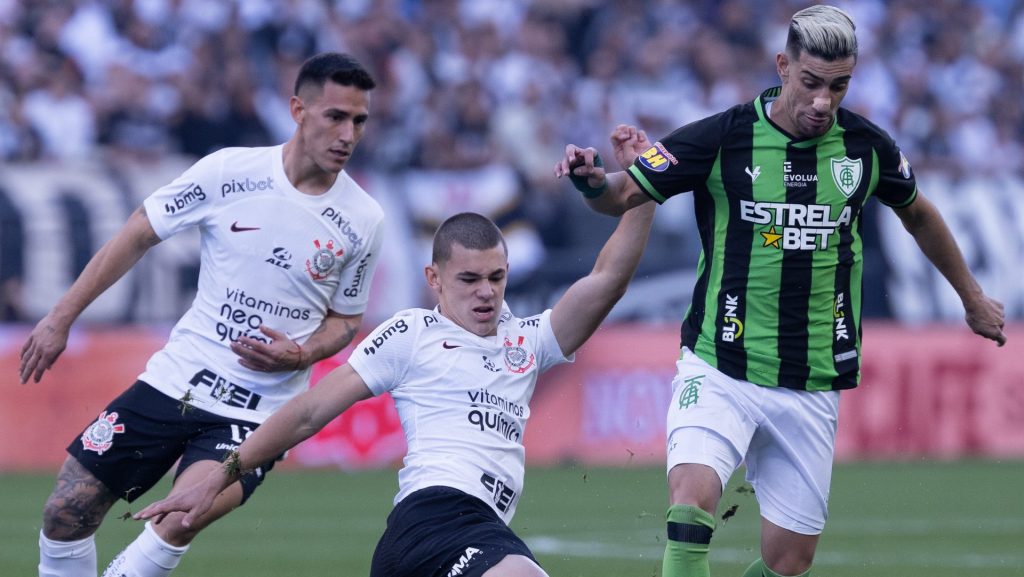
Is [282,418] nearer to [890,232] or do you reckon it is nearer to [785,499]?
[785,499]

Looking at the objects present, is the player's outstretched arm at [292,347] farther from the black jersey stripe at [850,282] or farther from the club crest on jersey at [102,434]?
the black jersey stripe at [850,282]

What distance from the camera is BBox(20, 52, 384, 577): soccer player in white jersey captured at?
6531 mm

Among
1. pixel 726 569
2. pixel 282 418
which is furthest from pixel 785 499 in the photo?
pixel 726 569

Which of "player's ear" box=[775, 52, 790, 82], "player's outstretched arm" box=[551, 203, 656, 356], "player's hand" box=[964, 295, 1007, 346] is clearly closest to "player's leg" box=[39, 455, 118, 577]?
"player's outstretched arm" box=[551, 203, 656, 356]

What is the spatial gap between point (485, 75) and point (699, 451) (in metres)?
11.1

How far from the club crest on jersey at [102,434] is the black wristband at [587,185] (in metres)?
2.24

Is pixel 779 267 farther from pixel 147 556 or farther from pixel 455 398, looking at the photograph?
pixel 147 556

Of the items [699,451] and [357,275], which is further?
[357,275]

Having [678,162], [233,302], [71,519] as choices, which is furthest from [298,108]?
[71,519]

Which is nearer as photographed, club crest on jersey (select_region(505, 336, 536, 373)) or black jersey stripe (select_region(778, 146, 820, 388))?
club crest on jersey (select_region(505, 336, 536, 373))

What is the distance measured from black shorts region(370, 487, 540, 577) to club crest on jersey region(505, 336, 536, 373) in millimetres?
567

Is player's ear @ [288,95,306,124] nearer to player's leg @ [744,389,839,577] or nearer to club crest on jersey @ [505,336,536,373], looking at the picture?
club crest on jersey @ [505,336,536,373]

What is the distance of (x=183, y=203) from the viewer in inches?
266

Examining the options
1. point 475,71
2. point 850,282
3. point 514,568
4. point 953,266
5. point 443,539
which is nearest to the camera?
point 514,568
